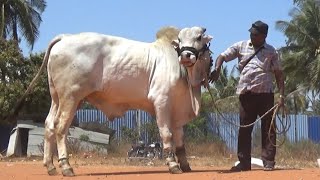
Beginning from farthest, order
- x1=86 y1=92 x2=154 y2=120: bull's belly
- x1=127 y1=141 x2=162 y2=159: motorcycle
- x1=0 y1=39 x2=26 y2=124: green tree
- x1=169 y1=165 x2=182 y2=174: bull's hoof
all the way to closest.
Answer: x1=0 y1=39 x2=26 y2=124: green tree < x1=127 y1=141 x2=162 y2=159: motorcycle < x1=86 y1=92 x2=154 y2=120: bull's belly < x1=169 y1=165 x2=182 y2=174: bull's hoof

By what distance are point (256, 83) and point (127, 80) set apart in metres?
1.90

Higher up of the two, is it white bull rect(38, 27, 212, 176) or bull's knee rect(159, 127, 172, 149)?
white bull rect(38, 27, 212, 176)

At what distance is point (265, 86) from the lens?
9219 mm

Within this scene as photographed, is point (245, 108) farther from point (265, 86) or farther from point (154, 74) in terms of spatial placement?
point (154, 74)

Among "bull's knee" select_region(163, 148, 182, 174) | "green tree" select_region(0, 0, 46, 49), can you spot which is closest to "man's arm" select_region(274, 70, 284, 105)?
"bull's knee" select_region(163, 148, 182, 174)

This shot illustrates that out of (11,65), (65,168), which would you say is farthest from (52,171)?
(11,65)

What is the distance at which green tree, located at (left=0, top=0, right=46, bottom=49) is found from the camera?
126 feet

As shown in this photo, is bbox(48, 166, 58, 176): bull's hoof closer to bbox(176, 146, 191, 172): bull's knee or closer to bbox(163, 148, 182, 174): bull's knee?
bbox(163, 148, 182, 174): bull's knee

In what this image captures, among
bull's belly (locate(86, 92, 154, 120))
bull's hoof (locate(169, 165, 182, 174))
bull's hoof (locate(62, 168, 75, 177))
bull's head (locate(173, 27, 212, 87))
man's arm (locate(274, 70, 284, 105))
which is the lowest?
bull's hoof (locate(62, 168, 75, 177))

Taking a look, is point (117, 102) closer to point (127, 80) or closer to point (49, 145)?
point (127, 80)

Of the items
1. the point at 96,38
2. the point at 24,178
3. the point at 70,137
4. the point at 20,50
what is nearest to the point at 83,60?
the point at 96,38

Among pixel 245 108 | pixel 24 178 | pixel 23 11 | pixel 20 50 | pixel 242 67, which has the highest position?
pixel 23 11

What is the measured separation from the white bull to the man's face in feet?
2.40

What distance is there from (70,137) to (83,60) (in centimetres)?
1208
